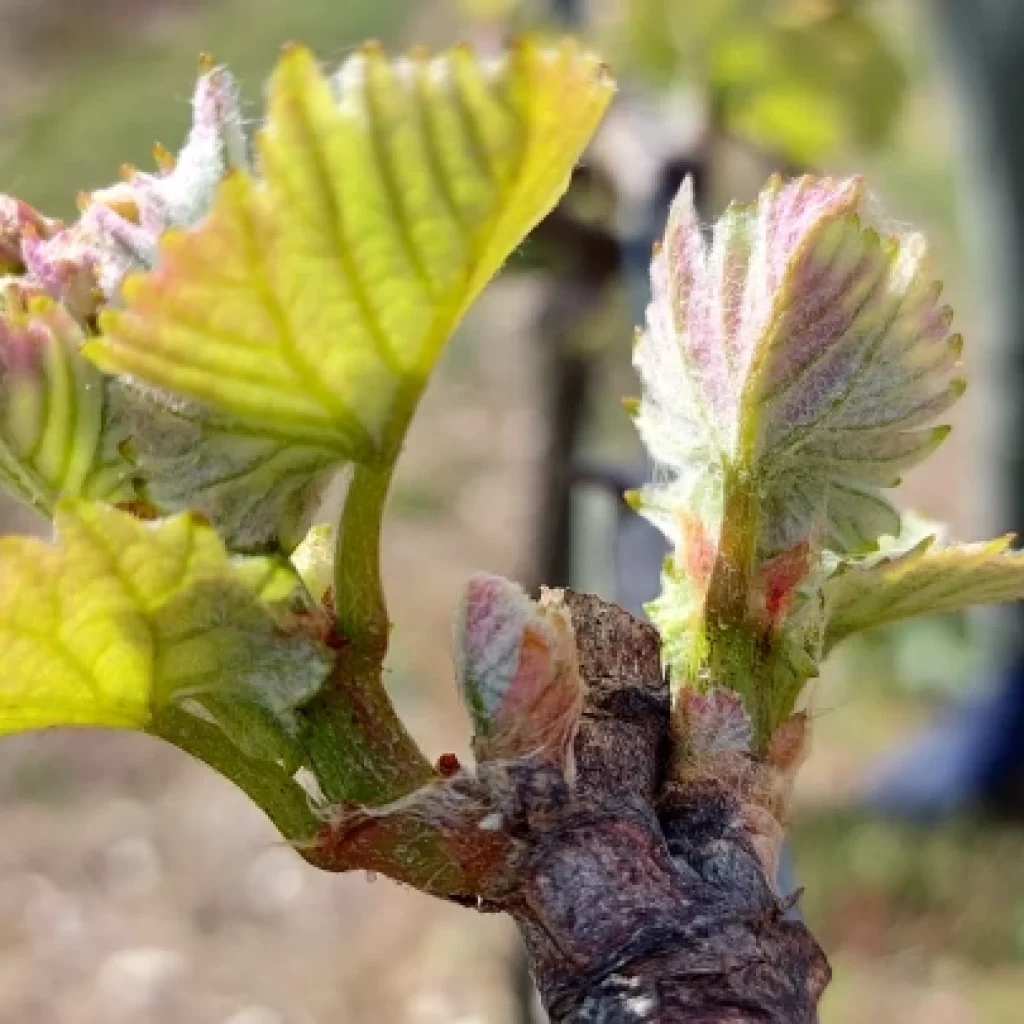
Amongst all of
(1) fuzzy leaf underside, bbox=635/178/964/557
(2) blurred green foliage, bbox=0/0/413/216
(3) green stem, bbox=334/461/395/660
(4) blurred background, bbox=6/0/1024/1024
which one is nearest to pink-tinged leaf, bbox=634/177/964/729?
(1) fuzzy leaf underside, bbox=635/178/964/557

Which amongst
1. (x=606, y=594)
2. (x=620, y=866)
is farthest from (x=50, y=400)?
(x=606, y=594)

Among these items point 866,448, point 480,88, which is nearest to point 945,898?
point 866,448

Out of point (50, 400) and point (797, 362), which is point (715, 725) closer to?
point (797, 362)

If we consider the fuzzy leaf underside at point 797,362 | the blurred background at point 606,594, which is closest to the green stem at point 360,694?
the fuzzy leaf underside at point 797,362

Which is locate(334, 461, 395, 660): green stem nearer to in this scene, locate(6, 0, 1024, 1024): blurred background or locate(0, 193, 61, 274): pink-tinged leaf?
locate(0, 193, 61, 274): pink-tinged leaf

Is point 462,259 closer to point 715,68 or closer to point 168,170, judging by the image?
point 168,170
